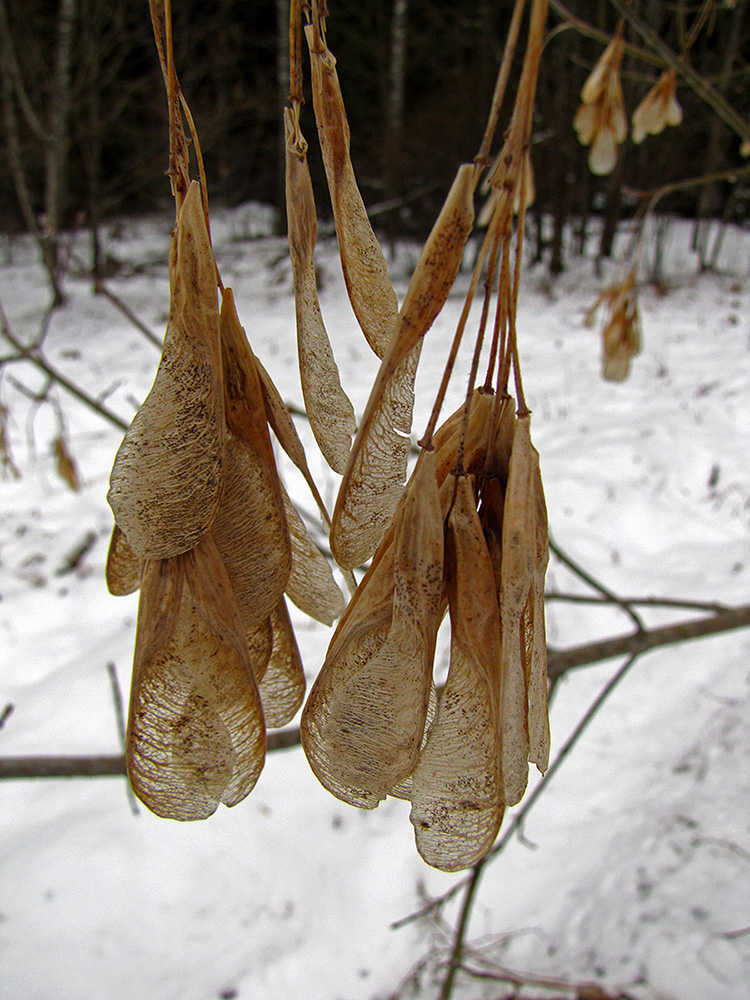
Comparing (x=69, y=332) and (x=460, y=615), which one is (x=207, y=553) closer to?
(x=460, y=615)

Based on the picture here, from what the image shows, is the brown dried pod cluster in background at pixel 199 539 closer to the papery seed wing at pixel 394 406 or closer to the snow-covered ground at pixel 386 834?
the papery seed wing at pixel 394 406

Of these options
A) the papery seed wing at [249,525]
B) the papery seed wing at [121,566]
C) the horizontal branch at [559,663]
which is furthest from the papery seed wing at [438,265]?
the horizontal branch at [559,663]

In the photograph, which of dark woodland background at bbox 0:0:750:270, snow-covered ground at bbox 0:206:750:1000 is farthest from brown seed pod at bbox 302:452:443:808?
dark woodland background at bbox 0:0:750:270

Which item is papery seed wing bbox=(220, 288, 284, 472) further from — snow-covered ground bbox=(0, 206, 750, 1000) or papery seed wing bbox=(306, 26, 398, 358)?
snow-covered ground bbox=(0, 206, 750, 1000)

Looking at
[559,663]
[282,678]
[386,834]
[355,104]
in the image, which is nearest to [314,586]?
[282,678]

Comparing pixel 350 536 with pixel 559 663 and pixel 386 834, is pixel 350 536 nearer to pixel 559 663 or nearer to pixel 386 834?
pixel 559 663

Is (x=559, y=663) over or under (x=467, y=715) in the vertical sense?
under
